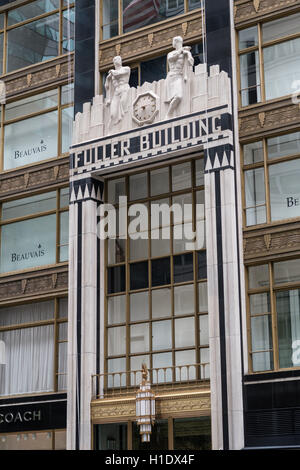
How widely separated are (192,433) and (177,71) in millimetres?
10794

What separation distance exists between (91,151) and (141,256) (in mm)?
3848

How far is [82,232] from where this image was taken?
90.5 feet

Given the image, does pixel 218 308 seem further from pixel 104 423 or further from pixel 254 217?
pixel 104 423

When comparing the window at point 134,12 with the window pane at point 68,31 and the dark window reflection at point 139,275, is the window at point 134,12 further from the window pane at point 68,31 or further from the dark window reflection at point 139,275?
the dark window reflection at point 139,275

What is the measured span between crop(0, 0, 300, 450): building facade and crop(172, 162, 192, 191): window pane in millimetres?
61

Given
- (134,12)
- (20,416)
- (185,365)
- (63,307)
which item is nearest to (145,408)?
(185,365)

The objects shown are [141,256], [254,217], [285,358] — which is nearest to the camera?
[285,358]

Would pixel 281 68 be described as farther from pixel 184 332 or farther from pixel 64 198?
pixel 64 198

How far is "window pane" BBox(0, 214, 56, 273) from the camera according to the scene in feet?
96.7

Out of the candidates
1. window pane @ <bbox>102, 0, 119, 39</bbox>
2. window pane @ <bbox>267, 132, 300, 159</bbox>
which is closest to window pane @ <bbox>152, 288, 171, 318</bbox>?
window pane @ <bbox>267, 132, 300, 159</bbox>

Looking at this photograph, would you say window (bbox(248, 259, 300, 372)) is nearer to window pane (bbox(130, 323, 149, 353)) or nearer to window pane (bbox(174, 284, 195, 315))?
window pane (bbox(174, 284, 195, 315))

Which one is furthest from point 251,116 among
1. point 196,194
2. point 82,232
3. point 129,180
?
point 82,232

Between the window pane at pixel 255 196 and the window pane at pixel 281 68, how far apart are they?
234 cm

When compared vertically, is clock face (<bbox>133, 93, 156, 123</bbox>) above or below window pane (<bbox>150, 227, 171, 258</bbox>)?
above
